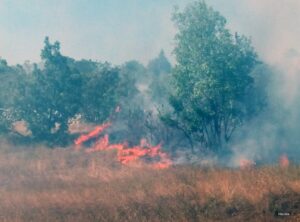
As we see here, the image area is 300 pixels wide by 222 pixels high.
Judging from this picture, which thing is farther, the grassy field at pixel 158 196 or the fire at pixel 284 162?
the fire at pixel 284 162

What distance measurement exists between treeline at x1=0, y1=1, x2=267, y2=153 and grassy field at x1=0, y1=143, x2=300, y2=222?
662 centimetres

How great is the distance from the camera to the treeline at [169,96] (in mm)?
25469

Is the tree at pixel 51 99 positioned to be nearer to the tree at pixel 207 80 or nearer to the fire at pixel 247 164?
the tree at pixel 207 80

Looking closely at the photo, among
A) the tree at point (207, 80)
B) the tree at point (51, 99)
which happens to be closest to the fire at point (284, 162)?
the tree at point (207, 80)

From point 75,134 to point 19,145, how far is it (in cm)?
515

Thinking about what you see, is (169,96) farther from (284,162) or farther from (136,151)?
(284,162)

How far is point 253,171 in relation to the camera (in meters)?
17.2

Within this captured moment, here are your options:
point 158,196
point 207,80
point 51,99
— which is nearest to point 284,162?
point 207,80

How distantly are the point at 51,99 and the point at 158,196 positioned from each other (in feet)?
79.1

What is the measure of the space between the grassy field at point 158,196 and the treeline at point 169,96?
6.62 metres

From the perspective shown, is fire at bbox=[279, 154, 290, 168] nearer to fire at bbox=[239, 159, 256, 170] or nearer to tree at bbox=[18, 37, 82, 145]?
fire at bbox=[239, 159, 256, 170]

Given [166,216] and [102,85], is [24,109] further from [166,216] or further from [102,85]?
[166,216]

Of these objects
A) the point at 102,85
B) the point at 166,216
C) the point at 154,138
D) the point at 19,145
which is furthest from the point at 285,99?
the point at 19,145

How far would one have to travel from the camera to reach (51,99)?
36.3 m
